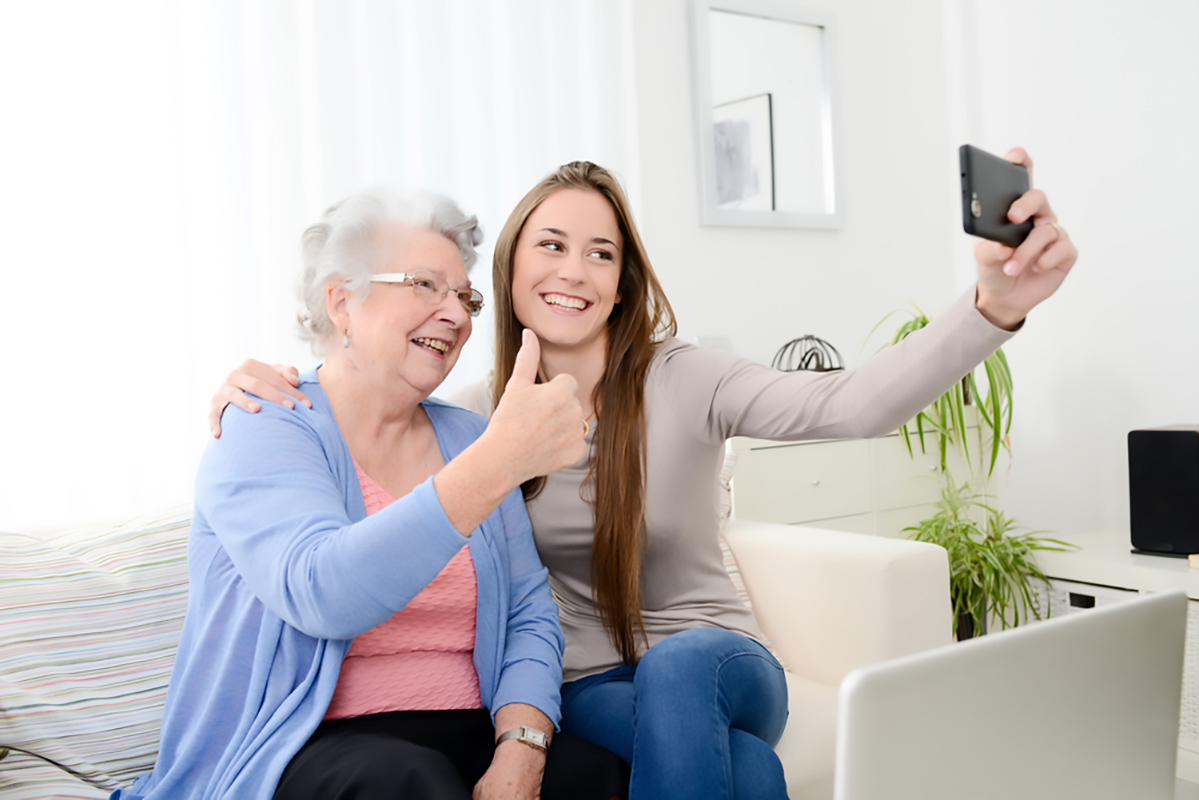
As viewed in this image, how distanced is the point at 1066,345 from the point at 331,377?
9.26 feet

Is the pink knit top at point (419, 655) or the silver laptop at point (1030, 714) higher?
the silver laptop at point (1030, 714)

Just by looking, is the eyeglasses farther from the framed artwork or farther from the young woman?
the framed artwork

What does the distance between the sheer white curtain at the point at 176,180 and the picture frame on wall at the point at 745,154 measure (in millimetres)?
822

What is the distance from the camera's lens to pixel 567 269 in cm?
150

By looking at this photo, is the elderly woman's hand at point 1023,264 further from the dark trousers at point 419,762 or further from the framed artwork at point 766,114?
the framed artwork at point 766,114

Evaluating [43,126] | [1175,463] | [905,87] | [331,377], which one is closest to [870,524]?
[1175,463]

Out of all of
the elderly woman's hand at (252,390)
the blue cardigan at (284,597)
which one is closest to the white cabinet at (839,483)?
the blue cardigan at (284,597)

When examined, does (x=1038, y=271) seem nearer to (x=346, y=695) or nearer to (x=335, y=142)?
(x=346, y=695)

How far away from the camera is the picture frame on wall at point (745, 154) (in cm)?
308

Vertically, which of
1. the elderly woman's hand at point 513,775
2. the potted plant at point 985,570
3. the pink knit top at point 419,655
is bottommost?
the potted plant at point 985,570

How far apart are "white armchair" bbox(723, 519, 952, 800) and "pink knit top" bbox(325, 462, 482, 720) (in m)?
0.56

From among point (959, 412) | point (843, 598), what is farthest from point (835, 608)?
point (959, 412)

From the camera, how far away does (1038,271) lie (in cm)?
102

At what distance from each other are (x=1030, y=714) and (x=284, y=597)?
74cm
